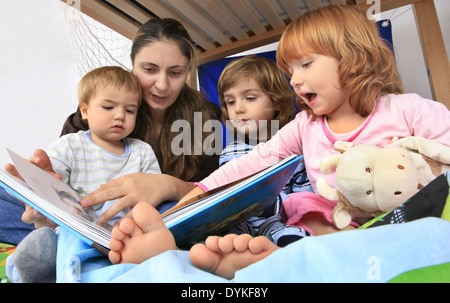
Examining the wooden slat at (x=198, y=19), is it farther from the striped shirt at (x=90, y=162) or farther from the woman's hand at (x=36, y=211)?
the woman's hand at (x=36, y=211)

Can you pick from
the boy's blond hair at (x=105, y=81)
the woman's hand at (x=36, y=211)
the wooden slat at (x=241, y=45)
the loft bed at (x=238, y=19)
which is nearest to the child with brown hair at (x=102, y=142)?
the boy's blond hair at (x=105, y=81)

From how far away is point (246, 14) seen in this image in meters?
1.45

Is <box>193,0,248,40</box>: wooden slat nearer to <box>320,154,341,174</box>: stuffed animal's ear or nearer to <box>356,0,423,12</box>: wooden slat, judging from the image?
<box>356,0,423,12</box>: wooden slat

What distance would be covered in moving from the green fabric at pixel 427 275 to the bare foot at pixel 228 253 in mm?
170

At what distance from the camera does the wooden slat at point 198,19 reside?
1.37 metres

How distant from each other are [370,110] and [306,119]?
16 centimetres

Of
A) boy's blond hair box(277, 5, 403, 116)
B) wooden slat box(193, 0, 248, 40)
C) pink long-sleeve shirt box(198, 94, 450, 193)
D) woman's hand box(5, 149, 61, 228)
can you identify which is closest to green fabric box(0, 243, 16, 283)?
woman's hand box(5, 149, 61, 228)

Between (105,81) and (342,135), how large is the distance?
0.63m

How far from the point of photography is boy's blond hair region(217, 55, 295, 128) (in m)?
1.26

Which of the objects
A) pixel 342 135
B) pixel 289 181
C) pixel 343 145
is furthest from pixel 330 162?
pixel 289 181

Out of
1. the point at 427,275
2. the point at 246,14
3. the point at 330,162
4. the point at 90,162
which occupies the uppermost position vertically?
the point at 246,14

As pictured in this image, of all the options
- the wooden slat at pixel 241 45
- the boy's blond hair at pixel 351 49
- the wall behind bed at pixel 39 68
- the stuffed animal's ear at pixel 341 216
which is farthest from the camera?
the wall behind bed at pixel 39 68

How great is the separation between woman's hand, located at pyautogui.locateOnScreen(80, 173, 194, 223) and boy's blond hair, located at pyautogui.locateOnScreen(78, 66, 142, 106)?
0.96 ft

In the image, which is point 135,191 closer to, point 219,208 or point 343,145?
point 219,208
